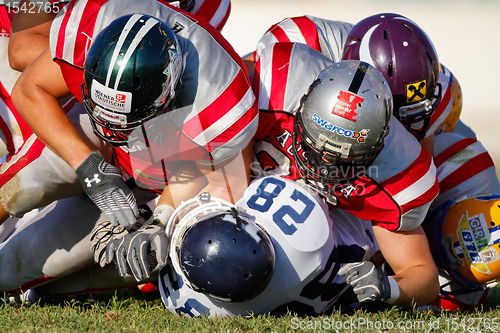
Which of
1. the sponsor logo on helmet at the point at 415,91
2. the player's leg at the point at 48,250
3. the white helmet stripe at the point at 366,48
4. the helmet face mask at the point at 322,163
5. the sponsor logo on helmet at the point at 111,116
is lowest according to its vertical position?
the player's leg at the point at 48,250

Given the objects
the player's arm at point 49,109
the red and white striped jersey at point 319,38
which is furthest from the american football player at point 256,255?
the red and white striped jersey at point 319,38

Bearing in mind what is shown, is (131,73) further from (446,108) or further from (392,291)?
(446,108)

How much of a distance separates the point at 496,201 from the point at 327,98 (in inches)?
58.6

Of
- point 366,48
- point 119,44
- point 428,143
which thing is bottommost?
point 428,143

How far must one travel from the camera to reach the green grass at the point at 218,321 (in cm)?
356

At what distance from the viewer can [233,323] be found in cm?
364

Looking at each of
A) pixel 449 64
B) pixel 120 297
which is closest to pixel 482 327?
pixel 120 297

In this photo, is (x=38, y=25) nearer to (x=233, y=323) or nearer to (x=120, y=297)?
(x=120, y=297)

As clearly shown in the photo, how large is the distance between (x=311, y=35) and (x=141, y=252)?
202cm

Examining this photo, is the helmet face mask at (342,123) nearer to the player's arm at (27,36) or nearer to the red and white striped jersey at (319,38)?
the red and white striped jersey at (319,38)

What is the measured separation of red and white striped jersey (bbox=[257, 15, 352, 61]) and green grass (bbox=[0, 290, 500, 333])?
71.8 inches

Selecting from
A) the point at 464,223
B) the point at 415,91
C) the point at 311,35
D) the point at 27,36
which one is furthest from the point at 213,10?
the point at 464,223

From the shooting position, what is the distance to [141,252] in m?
3.72

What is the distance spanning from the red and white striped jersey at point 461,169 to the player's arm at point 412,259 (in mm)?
750
